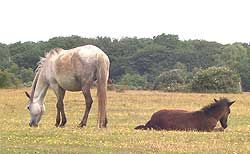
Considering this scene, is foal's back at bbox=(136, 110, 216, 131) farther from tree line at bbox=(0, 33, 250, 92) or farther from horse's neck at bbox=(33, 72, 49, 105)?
tree line at bbox=(0, 33, 250, 92)

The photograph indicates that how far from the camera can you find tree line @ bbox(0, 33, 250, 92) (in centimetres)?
8456

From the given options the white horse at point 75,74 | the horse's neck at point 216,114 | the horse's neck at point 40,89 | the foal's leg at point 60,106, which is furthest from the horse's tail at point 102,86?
the horse's neck at point 216,114

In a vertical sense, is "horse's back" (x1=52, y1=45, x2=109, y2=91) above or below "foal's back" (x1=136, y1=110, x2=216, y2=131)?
above

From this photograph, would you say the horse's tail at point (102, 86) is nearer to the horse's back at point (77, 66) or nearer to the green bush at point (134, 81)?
the horse's back at point (77, 66)

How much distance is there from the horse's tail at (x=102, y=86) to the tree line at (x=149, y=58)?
5571 cm

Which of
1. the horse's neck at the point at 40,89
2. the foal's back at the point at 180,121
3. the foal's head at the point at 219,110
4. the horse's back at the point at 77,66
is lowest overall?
the foal's back at the point at 180,121

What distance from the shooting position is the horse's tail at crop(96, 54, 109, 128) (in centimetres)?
1695

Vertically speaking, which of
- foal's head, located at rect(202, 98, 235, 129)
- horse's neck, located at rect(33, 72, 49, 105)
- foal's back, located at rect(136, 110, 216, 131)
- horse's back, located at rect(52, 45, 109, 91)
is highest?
horse's back, located at rect(52, 45, 109, 91)

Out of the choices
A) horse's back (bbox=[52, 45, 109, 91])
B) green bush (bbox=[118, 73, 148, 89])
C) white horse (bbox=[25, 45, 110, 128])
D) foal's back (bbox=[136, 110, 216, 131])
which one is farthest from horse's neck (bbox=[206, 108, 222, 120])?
green bush (bbox=[118, 73, 148, 89])

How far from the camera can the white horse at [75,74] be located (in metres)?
17.1

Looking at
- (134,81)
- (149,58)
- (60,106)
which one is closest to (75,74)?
(60,106)

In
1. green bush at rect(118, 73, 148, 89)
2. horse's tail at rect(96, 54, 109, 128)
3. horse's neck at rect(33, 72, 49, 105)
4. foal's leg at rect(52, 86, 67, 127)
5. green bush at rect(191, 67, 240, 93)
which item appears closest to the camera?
horse's tail at rect(96, 54, 109, 128)

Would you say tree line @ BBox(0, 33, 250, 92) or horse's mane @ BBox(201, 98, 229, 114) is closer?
horse's mane @ BBox(201, 98, 229, 114)

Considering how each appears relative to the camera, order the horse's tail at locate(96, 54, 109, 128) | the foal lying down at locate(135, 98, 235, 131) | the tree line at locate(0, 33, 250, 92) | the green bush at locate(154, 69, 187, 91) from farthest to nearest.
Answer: the tree line at locate(0, 33, 250, 92) < the green bush at locate(154, 69, 187, 91) < the foal lying down at locate(135, 98, 235, 131) < the horse's tail at locate(96, 54, 109, 128)
